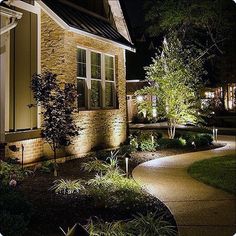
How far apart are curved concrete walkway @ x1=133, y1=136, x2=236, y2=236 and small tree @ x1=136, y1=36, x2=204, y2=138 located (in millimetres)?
5488

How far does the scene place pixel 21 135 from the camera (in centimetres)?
1034

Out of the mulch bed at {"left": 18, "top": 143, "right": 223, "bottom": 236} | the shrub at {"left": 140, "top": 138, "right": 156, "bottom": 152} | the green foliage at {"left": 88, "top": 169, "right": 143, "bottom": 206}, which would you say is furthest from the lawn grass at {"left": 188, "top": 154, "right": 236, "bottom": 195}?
the shrub at {"left": 140, "top": 138, "right": 156, "bottom": 152}

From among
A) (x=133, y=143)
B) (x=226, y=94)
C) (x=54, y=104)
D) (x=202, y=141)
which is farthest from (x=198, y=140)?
(x=226, y=94)

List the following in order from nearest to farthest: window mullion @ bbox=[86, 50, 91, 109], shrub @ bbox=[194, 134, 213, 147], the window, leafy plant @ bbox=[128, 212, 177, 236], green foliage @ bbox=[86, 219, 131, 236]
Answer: green foliage @ bbox=[86, 219, 131, 236] < leafy plant @ bbox=[128, 212, 177, 236] < the window < window mullion @ bbox=[86, 50, 91, 109] < shrub @ bbox=[194, 134, 213, 147]

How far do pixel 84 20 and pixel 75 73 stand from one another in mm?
2014

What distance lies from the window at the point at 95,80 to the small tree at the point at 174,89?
329cm

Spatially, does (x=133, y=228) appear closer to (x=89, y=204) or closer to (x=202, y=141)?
(x=89, y=204)

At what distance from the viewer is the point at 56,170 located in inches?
392

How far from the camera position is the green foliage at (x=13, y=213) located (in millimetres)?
4918

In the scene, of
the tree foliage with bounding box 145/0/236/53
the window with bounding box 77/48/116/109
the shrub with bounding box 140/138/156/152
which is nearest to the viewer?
the window with bounding box 77/48/116/109

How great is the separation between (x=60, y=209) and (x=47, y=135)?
321cm

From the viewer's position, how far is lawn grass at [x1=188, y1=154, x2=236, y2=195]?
896 centimetres

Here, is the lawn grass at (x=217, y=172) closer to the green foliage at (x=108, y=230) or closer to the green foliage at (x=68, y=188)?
the green foliage at (x=68, y=188)

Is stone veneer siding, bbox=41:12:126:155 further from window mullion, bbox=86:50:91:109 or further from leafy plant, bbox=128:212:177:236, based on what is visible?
leafy plant, bbox=128:212:177:236
